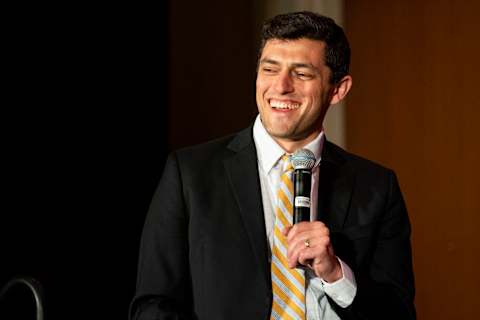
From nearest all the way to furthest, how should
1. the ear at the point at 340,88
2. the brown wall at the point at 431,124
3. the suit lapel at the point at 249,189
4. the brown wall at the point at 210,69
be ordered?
the suit lapel at the point at 249,189 < the ear at the point at 340,88 < the brown wall at the point at 431,124 < the brown wall at the point at 210,69

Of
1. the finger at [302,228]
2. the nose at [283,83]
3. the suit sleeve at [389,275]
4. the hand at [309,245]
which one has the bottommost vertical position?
the suit sleeve at [389,275]

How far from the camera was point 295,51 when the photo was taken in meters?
1.73

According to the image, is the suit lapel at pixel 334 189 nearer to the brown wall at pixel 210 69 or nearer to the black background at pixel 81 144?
the black background at pixel 81 144

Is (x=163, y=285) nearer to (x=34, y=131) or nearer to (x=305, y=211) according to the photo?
(x=305, y=211)

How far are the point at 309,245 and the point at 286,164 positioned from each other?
1.09 feet

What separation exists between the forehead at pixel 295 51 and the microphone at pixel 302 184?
0.92 feet

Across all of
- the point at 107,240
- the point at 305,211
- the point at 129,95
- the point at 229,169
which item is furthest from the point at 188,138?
the point at 305,211

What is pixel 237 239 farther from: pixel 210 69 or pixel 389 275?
pixel 210 69

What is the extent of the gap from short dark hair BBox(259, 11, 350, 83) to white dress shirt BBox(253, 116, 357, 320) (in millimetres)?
189

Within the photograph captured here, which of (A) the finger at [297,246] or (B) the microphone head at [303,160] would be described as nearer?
(A) the finger at [297,246]

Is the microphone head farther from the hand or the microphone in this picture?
the hand

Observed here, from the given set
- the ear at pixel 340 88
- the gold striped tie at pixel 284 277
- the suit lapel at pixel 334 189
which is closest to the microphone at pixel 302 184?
the gold striped tie at pixel 284 277

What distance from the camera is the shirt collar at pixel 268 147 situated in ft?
5.75

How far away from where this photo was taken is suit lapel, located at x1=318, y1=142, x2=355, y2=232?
175cm
